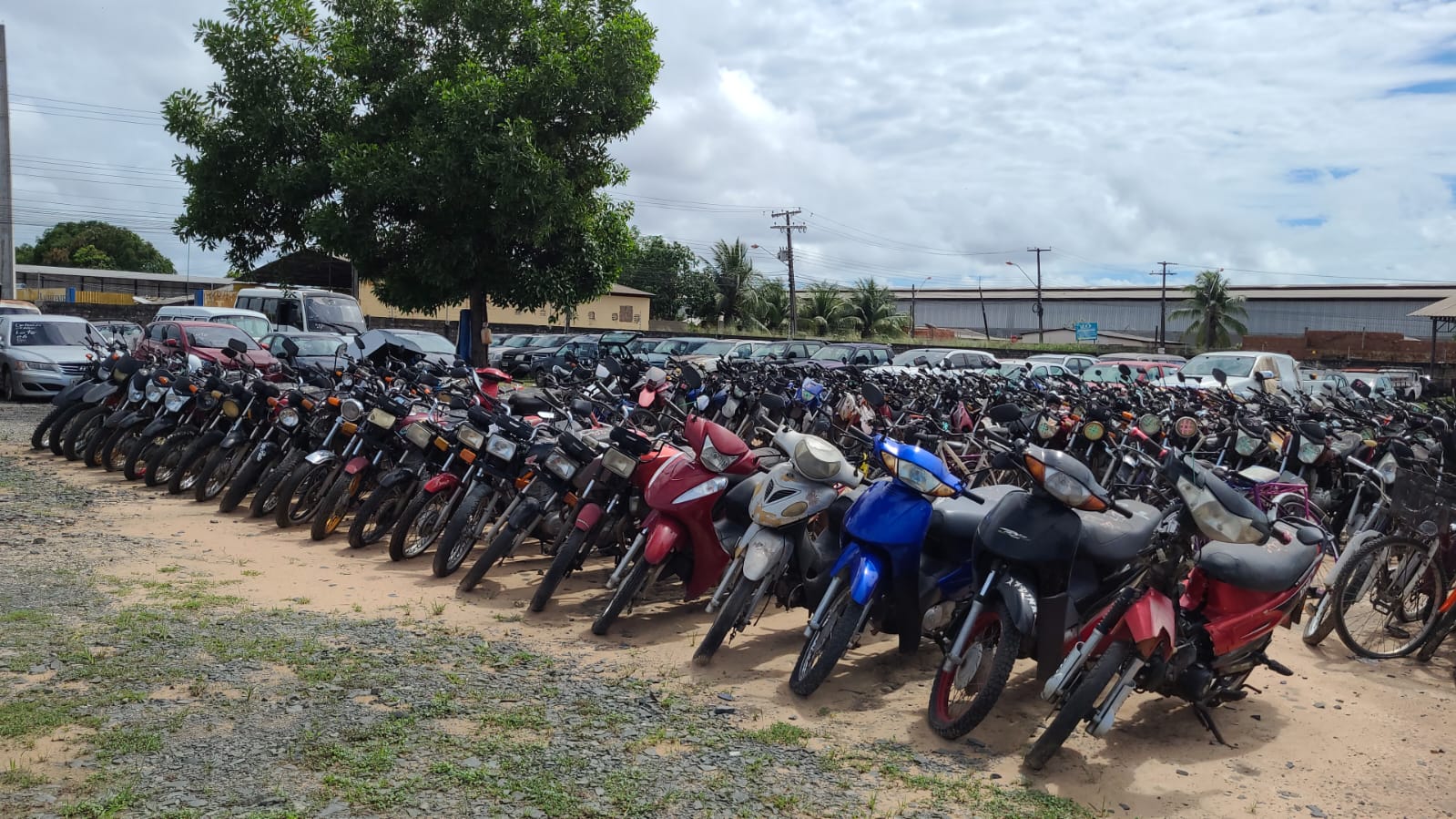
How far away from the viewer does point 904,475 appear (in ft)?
15.6

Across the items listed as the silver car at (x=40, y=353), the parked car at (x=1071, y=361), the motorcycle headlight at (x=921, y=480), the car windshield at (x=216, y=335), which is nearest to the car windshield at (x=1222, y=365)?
the parked car at (x=1071, y=361)

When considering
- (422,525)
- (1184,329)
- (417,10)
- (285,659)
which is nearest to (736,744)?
(285,659)

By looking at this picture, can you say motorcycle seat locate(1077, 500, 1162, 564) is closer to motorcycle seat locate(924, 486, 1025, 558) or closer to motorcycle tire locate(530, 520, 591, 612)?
motorcycle seat locate(924, 486, 1025, 558)

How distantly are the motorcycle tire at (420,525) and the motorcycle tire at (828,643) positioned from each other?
3.12 metres

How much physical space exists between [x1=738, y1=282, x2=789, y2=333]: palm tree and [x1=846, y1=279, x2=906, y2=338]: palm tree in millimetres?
3744

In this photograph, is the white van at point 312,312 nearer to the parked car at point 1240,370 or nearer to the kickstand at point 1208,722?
the parked car at point 1240,370

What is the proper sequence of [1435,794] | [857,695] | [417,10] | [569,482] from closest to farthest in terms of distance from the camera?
[1435,794] < [857,695] < [569,482] < [417,10]

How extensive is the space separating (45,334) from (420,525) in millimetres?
13240

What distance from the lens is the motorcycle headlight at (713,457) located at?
5.70 metres

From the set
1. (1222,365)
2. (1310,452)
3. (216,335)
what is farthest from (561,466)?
(1222,365)

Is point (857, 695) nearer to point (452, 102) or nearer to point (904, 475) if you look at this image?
point (904, 475)

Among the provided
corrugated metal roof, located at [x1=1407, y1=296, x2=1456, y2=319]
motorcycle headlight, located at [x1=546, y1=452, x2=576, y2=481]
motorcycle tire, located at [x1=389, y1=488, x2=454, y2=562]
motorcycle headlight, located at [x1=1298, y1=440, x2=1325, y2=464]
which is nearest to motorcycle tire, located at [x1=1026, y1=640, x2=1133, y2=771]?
motorcycle headlight, located at [x1=546, y1=452, x2=576, y2=481]

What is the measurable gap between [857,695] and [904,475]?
3.48 feet

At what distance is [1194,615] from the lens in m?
4.41
